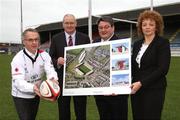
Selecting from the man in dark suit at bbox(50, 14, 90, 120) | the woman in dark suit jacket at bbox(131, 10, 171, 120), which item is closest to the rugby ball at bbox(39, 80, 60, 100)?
the woman in dark suit jacket at bbox(131, 10, 171, 120)

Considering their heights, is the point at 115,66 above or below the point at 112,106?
above

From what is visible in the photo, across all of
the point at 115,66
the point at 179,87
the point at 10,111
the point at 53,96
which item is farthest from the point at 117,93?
the point at 179,87

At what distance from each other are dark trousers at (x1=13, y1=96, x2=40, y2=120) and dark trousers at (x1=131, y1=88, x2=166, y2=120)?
1.54m

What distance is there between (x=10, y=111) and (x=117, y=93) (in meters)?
6.04

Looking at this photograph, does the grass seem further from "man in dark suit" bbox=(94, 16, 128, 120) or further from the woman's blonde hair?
the woman's blonde hair

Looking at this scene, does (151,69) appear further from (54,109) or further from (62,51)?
(54,109)

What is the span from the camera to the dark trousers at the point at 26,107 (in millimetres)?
6527

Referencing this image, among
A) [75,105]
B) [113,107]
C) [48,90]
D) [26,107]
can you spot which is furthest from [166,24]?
[48,90]

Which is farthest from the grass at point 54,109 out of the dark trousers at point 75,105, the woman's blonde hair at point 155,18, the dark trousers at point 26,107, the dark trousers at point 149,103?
the woman's blonde hair at point 155,18

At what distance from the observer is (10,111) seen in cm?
1192

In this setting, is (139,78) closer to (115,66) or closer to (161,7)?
(115,66)

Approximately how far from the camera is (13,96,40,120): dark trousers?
6.53m

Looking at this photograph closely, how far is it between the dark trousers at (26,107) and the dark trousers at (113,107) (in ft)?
3.52

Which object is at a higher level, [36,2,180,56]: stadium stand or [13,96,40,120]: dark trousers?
[36,2,180,56]: stadium stand
